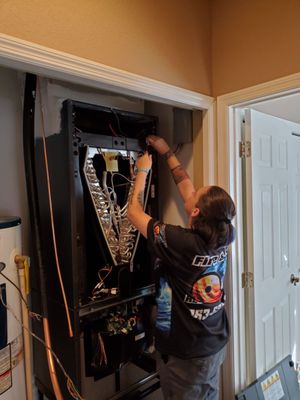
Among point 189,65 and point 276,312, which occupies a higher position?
point 189,65

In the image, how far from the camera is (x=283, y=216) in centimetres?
218

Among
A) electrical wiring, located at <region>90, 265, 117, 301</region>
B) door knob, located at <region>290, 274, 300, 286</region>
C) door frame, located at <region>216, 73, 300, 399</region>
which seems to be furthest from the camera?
door knob, located at <region>290, 274, 300, 286</region>

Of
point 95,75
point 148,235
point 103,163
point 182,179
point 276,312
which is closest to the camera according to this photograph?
point 95,75

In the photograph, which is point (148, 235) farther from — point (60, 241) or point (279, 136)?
point (279, 136)

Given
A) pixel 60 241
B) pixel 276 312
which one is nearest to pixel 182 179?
pixel 60 241

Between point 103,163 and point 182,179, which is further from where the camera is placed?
point 182,179

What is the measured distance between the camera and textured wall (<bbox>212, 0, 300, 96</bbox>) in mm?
1441

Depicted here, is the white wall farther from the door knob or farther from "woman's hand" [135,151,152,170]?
the door knob

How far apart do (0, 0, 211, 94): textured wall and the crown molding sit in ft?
0.13

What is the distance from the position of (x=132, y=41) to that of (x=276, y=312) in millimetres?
1908

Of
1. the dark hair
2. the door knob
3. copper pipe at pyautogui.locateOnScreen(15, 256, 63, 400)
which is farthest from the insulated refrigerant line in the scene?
the door knob

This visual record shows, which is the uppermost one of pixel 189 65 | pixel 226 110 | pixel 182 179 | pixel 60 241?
pixel 189 65

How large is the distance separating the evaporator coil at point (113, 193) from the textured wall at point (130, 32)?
46 cm

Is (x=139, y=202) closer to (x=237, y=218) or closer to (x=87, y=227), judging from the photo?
(x=87, y=227)
